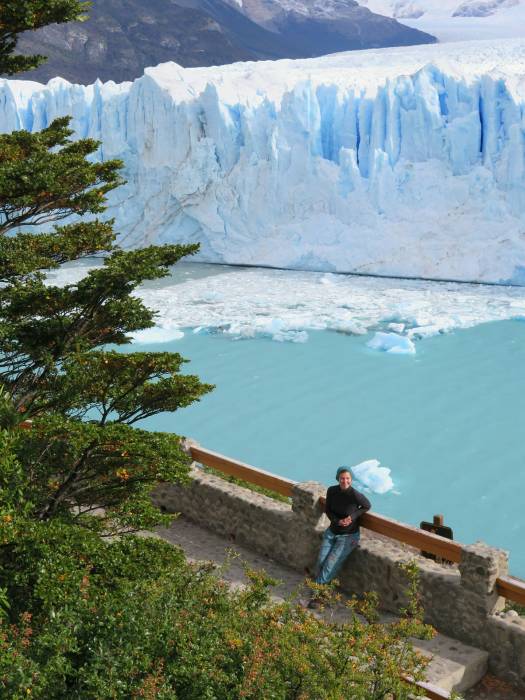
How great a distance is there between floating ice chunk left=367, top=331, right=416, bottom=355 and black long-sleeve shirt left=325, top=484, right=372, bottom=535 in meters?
11.4

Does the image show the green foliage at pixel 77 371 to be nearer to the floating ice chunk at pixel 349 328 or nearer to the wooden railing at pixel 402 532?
the wooden railing at pixel 402 532

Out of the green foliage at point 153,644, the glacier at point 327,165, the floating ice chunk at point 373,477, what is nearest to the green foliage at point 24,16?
the green foliage at point 153,644

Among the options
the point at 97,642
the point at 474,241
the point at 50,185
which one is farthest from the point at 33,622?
the point at 474,241

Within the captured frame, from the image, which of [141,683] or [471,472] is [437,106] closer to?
[471,472]

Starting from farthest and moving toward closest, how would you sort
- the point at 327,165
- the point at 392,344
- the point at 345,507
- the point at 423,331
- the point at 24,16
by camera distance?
the point at 327,165 → the point at 423,331 → the point at 392,344 → the point at 345,507 → the point at 24,16

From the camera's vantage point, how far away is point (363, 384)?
15.1 metres

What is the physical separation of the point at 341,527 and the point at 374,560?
334 mm

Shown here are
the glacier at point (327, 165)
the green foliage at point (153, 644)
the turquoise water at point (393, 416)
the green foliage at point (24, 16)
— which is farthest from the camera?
the glacier at point (327, 165)

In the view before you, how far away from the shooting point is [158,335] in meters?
17.7

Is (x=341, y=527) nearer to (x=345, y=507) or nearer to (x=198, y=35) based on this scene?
(x=345, y=507)

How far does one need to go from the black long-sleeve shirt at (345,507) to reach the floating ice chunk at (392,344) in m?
11.4

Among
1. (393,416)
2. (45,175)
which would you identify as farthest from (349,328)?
(45,175)

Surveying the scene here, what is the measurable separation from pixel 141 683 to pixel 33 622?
2.42 feet

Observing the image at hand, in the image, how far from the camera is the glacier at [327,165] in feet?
75.7
